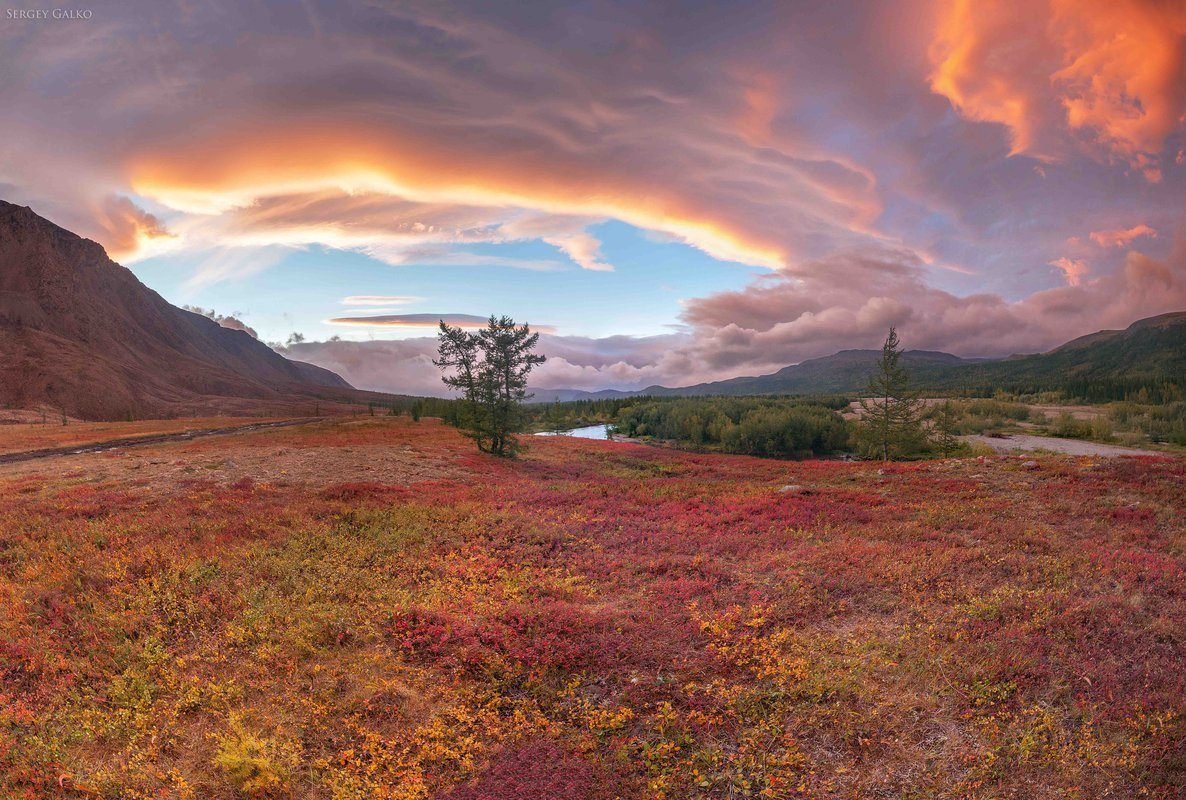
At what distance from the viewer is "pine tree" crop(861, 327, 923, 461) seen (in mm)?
59250

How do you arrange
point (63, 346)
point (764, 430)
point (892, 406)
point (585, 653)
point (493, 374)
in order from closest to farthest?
point (585, 653) → point (493, 374) → point (892, 406) → point (764, 430) → point (63, 346)

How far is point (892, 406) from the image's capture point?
6197 centimetres

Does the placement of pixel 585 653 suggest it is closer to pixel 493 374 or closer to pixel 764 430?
pixel 493 374

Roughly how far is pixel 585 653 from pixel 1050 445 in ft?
328

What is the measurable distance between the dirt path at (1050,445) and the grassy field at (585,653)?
70550mm

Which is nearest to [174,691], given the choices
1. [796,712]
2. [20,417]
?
[796,712]

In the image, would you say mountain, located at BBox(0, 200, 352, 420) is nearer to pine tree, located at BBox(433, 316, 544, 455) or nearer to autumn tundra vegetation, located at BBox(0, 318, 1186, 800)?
pine tree, located at BBox(433, 316, 544, 455)

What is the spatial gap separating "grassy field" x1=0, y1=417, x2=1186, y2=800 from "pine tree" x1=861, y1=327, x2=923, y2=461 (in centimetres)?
4373

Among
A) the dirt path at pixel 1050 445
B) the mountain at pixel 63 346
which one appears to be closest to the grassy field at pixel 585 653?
the dirt path at pixel 1050 445

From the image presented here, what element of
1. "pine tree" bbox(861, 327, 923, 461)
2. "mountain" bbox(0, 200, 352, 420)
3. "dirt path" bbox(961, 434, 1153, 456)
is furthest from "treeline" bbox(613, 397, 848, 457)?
"mountain" bbox(0, 200, 352, 420)

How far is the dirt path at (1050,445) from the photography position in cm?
7044

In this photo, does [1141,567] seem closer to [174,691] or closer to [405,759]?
[405,759]

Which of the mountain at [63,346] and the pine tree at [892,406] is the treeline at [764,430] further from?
the mountain at [63,346]

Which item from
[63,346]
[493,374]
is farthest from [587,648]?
[63,346]
